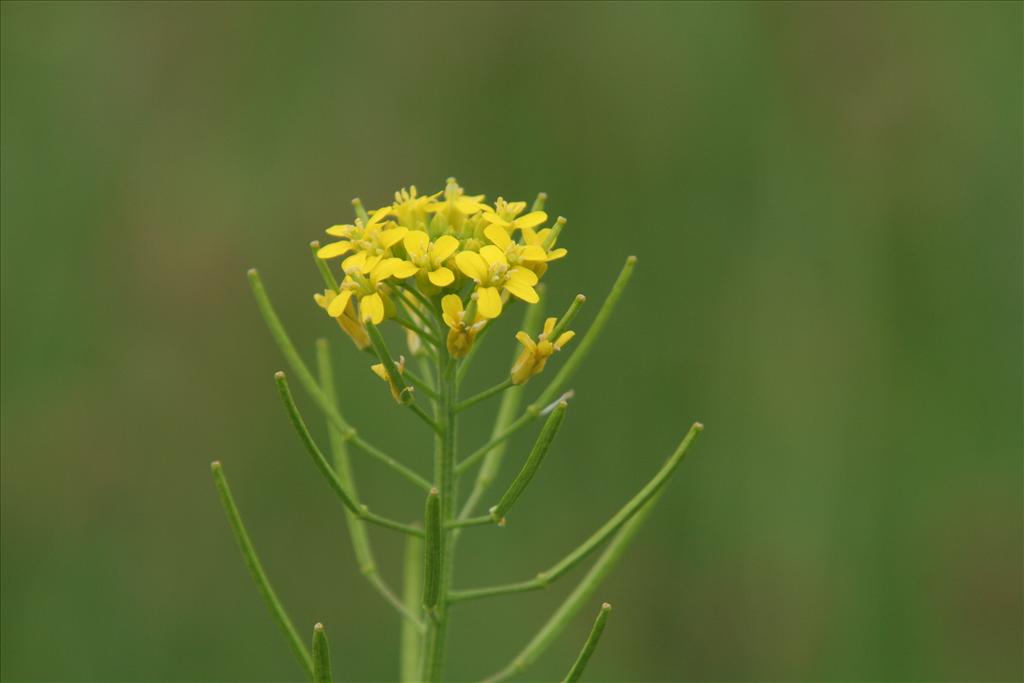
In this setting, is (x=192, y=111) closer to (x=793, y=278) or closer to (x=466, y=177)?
(x=466, y=177)

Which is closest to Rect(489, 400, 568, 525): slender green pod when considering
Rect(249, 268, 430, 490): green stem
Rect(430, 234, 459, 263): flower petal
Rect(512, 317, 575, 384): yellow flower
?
Rect(512, 317, 575, 384): yellow flower

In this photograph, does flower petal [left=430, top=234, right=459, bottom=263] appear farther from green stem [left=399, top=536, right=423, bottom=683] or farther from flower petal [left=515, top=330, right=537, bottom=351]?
green stem [left=399, top=536, right=423, bottom=683]

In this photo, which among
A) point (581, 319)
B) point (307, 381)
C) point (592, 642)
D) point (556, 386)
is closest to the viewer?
point (592, 642)

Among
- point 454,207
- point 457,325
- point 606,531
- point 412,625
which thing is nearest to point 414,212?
point 454,207

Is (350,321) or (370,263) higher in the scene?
(370,263)

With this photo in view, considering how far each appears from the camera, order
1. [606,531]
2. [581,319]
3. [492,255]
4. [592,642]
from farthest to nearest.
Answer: [581,319]
[606,531]
[492,255]
[592,642]

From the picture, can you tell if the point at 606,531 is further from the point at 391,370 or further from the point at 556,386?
the point at 391,370

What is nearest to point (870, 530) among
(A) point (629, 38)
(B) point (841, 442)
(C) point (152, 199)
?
(B) point (841, 442)
